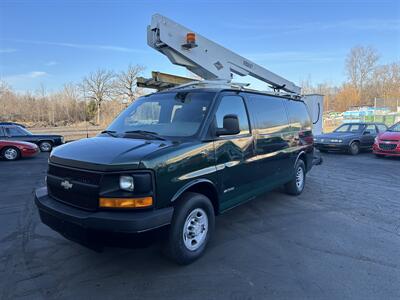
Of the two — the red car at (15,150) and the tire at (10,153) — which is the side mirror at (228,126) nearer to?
the red car at (15,150)

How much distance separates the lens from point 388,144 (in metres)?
11.9

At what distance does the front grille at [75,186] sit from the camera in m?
2.92

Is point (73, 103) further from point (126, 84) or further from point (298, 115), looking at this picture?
point (298, 115)

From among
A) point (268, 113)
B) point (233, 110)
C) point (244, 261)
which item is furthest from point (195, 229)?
point (268, 113)

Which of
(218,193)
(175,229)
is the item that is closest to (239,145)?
(218,193)

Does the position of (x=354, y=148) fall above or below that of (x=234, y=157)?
below

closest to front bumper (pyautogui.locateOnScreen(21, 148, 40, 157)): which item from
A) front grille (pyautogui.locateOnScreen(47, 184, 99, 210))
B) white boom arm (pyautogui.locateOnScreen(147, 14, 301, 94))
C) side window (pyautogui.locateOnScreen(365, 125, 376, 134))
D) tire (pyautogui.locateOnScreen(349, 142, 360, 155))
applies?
white boom arm (pyautogui.locateOnScreen(147, 14, 301, 94))

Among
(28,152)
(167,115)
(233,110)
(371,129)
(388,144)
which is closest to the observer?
(167,115)

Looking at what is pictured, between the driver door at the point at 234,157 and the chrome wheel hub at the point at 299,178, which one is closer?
the driver door at the point at 234,157

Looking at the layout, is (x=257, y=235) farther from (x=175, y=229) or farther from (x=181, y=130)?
(x=181, y=130)

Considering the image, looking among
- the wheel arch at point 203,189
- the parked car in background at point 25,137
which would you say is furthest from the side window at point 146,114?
the parked car in background at point 25,137

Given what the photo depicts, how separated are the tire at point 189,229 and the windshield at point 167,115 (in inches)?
34.4

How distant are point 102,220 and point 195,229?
121 cm

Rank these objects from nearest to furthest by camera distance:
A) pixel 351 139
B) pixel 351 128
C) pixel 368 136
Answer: pixel 351 139 → pixel 368 136 → pixel 351 128
